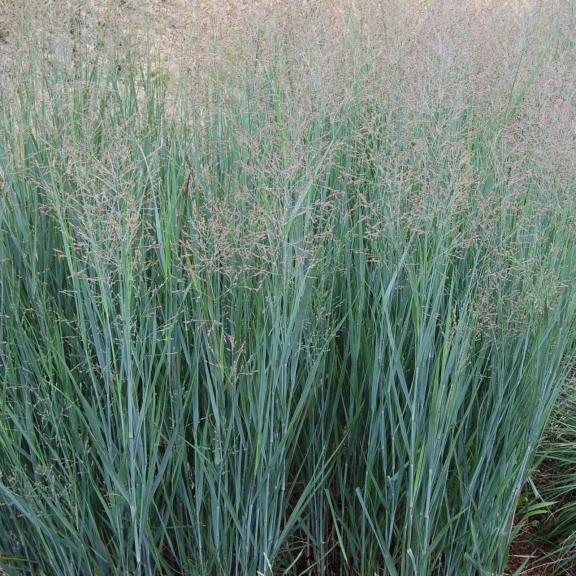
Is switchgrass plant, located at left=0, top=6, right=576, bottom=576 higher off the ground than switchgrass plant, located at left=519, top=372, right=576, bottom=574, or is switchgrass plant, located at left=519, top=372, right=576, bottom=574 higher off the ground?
switchgrass plant, located at left=0, top=6, right=576, bottom=576

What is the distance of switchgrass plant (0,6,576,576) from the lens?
5.73 feet

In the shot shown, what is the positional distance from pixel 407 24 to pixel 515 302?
130cm

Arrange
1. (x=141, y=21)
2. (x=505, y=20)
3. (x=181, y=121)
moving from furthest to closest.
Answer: (x=505, y=20) → (x=141, y=21) → (x=181, y=121)

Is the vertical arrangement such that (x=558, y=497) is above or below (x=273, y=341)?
below

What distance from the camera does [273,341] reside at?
5.70 feet

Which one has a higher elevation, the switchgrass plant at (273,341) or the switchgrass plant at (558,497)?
the switchgrass plant at (273,341)

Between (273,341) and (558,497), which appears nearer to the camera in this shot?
(273,341)

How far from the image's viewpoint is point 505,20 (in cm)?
325

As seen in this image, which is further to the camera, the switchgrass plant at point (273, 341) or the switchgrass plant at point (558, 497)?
the switchgrass plant at point (558, 497)

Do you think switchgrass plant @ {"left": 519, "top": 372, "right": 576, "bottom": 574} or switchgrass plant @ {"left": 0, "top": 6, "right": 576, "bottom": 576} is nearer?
switchgrass plant @ {"left": 0, "top": 6, "right": 576, "bottom": 576}

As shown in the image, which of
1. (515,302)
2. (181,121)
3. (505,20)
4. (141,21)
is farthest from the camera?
(505,20)

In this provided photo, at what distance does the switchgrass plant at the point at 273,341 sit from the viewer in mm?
1747

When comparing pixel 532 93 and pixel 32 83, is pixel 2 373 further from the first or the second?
pixel 532 93

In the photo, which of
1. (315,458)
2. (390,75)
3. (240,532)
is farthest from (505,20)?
(240,532)
